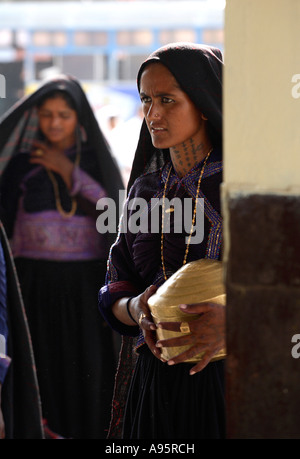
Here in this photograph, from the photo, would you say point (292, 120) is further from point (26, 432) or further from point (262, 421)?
point (26, 432)

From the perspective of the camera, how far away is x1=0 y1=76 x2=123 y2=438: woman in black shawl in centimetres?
437

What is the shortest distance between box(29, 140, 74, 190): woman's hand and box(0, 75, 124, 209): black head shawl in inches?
2.7

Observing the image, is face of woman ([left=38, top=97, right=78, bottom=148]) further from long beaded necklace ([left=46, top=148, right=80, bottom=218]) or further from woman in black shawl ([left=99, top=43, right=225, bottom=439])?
woman in black shawl ([left=99, top=43, right=225, bottom=439])

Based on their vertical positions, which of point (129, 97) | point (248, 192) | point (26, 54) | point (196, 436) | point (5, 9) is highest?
point (5, 9)

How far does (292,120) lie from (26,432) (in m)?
2.56

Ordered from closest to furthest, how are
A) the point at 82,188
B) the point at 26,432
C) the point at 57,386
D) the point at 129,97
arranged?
1. the point at 26,432
2. the point at 57,386
3. the point at 82,188
4. the point at 129,97

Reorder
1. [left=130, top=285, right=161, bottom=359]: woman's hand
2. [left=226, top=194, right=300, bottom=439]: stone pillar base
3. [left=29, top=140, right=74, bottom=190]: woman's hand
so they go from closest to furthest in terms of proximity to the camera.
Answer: [left=226, top=194, right=300, bottom=439]: stone pillar base, [left=130, top=285, right=161, bottom=359]: woman's hand, [left=29, top=140, right=74, bottom=190]: woman's hand

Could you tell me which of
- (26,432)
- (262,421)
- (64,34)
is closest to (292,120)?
(262,421)

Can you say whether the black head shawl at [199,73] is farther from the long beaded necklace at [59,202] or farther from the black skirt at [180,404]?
the long beaded necklace at [59,202]

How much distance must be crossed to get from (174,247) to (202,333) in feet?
1.22

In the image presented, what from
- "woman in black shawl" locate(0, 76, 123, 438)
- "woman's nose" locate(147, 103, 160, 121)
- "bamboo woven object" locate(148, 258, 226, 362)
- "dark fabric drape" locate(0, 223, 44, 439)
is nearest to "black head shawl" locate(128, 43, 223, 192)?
"woman's nose" locate(147, 103, 160, 121)

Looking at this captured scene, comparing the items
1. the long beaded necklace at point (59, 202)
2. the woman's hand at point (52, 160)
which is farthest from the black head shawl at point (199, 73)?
the woman's hand at point (52, 160)

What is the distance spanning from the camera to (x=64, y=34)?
47.0 feet
